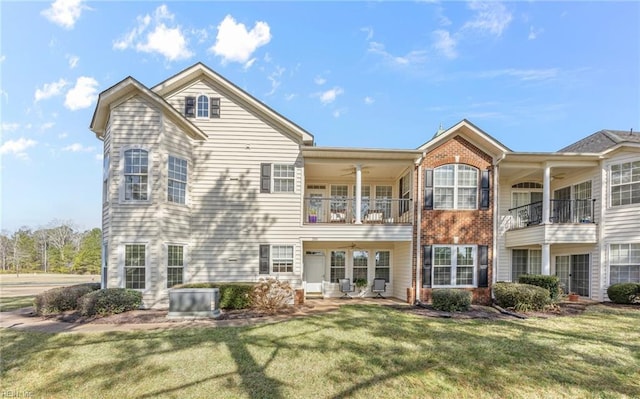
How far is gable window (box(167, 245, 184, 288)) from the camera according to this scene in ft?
39.7

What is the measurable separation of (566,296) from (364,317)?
373 inches

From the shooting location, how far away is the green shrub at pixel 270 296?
11312mm

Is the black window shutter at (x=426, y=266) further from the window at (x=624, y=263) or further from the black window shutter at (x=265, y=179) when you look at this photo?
the window at (x=624, y=263)

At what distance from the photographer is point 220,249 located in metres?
13.2

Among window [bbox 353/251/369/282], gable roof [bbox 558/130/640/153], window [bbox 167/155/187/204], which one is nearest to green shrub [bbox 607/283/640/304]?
gable roof [bbox 558/130/640/153]

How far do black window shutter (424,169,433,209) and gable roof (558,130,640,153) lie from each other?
684cm

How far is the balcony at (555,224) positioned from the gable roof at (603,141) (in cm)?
224

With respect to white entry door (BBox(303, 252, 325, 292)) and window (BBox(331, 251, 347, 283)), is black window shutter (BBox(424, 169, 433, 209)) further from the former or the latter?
white entry door (BBox(303, 252, 325, 292))

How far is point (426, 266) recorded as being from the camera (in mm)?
13422

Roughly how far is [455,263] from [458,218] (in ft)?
5.87

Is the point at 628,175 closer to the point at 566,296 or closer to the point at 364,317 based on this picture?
the point at 566,296

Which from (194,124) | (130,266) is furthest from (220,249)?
(194,124)

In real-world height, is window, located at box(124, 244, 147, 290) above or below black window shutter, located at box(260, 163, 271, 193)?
below

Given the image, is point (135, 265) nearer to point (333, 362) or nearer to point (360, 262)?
point (333, 362)
